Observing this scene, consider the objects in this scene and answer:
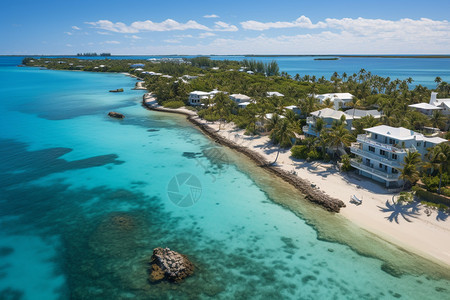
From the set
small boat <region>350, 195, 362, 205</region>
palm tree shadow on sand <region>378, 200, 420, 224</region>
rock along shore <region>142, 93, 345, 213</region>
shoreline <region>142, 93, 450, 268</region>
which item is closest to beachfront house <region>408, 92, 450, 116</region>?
shoreline <region>142, 93, 450, 268</region>

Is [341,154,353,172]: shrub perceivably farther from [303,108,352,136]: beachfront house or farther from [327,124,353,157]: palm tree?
[303,108,352,136]: beachfront house

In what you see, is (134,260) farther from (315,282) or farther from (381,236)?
(381,236)

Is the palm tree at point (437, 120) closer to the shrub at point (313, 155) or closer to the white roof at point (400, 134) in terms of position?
the white roof at point (400, 134)

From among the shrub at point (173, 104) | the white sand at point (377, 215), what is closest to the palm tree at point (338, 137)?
the white sand at point (377, 215)

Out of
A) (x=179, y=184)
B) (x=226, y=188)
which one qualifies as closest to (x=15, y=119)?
(x=179, y=184)

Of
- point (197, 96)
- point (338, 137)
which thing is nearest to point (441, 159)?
point (338, 137)
